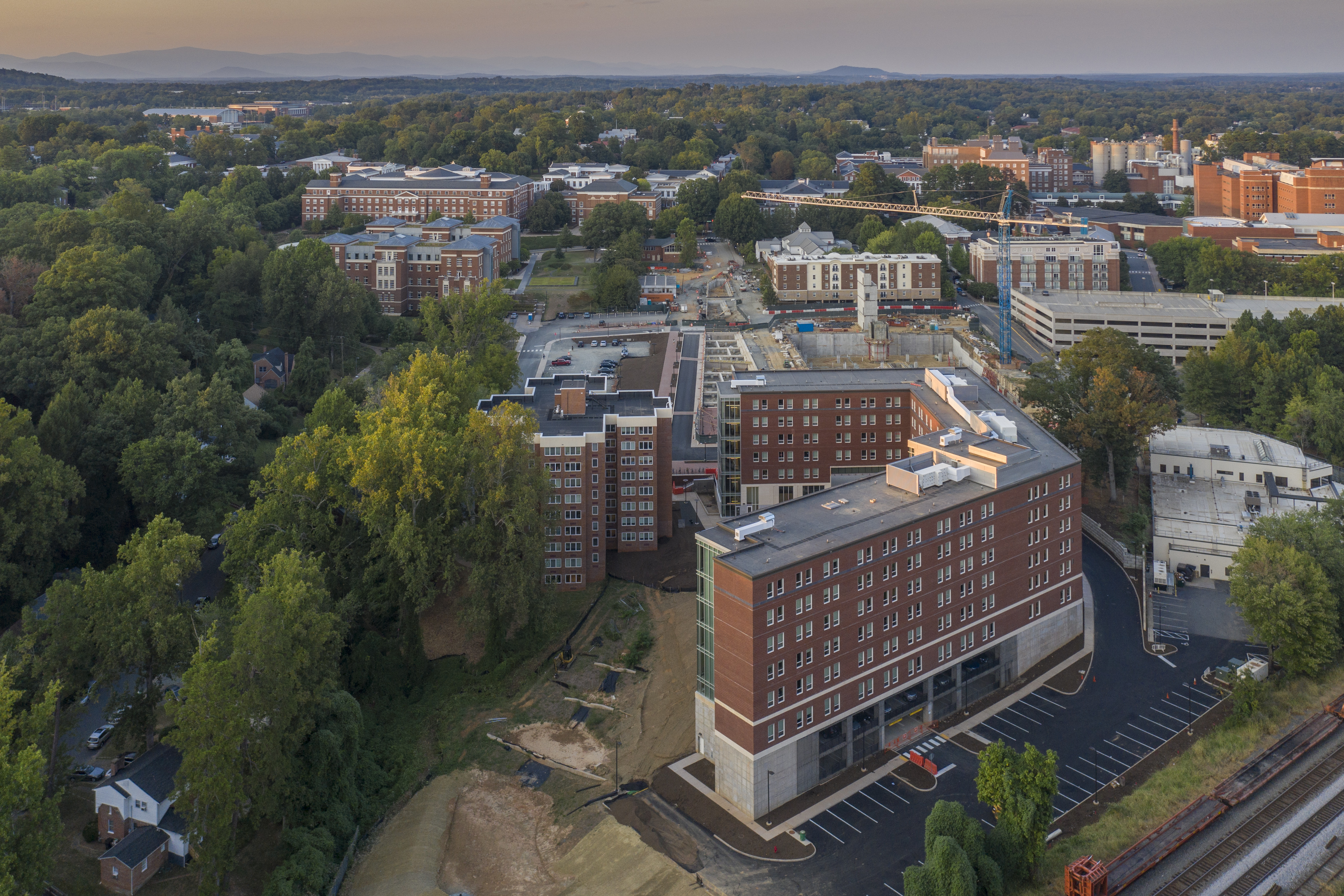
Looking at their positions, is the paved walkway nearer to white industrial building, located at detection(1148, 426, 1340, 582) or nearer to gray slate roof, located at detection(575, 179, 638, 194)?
gray slate roof, located at detection(575, 179, 638, 194)

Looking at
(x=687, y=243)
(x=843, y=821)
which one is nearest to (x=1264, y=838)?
(x=843, y=821)

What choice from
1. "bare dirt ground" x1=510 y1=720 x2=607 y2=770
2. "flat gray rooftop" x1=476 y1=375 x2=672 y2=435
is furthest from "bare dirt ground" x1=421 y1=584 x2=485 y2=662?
"flat gray rooftop" x1=476 y1=375 x2=672 y2=435

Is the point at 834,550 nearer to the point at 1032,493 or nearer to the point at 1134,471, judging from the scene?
the point at 1032,493

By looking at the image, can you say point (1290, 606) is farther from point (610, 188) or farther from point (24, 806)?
point (610, 188)

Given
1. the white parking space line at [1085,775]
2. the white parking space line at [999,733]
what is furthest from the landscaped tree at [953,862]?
the white parking space line at [999,733]

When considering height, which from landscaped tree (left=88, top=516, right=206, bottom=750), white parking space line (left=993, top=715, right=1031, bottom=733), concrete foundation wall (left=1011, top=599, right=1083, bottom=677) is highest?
landscaped tree (left=88, top=516, right=206, bottom=750)

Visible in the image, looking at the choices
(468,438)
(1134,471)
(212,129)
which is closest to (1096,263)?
(1134,471)
